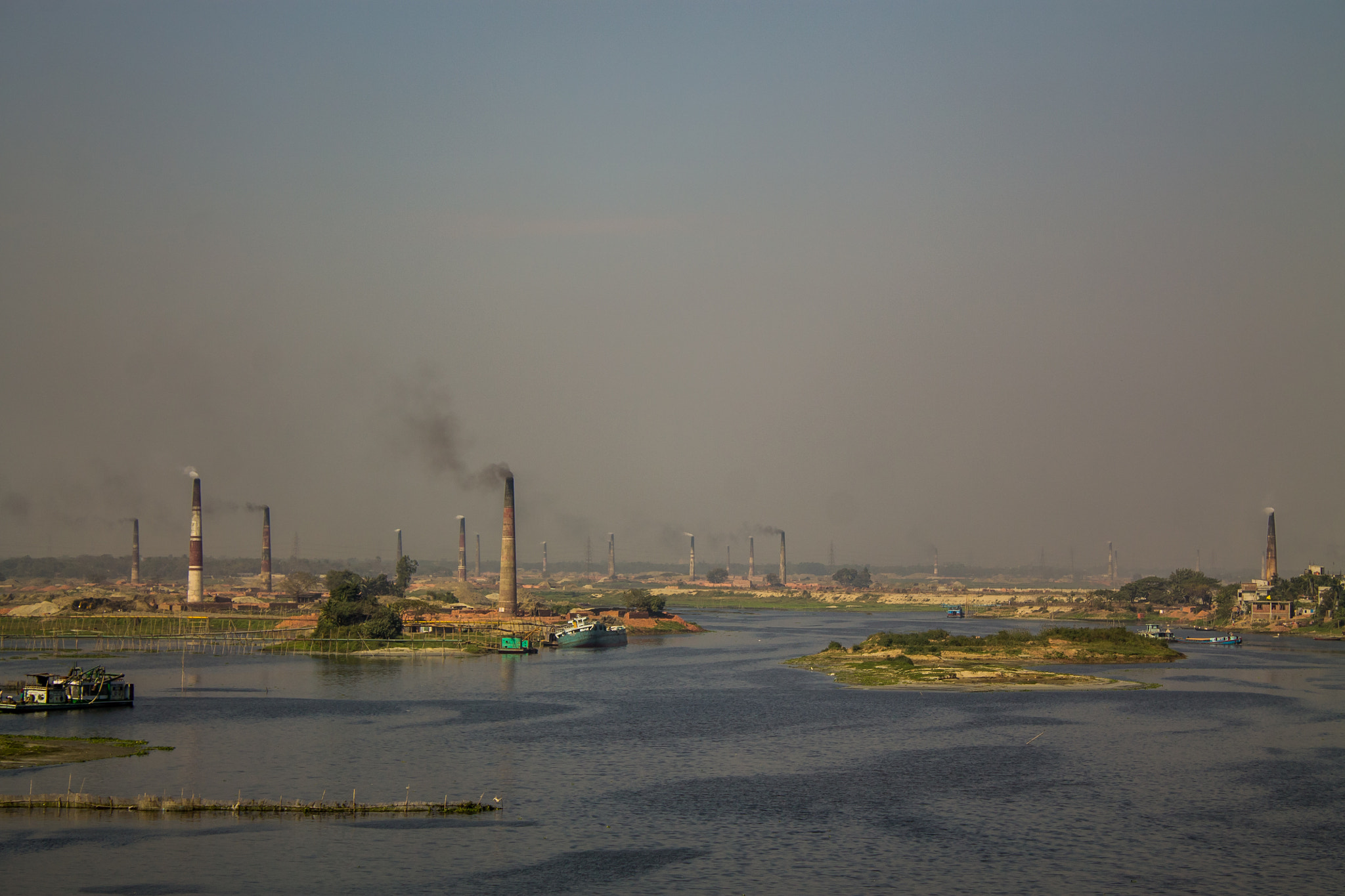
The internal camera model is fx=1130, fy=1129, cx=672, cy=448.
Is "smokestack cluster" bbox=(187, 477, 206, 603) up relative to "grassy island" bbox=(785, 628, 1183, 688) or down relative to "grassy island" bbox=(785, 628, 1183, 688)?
up

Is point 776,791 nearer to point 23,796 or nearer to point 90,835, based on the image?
point 90,835

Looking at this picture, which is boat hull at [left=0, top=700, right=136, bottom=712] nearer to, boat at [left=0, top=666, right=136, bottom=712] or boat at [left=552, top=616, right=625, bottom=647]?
boat at [left=0, top=666, right=136, bottom=712]

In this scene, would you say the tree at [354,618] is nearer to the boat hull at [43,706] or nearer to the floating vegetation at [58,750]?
the boat hull at [43,706]

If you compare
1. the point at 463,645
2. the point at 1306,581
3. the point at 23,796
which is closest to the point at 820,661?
the point at 463,645

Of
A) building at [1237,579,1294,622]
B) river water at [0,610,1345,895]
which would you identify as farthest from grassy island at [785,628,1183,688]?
building at [1237,579,1294,622]

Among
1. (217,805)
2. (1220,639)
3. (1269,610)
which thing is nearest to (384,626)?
(217,805)
